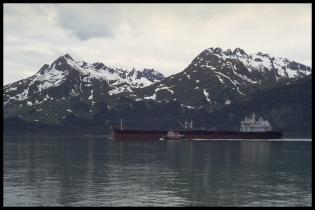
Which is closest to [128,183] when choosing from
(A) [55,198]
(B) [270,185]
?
(A) [55,198]

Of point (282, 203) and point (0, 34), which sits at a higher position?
point (0, 34)

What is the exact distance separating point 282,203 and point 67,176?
36194 mm

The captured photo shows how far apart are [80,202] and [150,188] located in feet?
39.6

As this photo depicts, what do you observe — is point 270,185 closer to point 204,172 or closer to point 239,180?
point 239,180

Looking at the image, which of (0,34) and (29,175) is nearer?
(0,34)

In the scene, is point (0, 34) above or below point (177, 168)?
above

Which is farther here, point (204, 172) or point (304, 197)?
point (204, 172)

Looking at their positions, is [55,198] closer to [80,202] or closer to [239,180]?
[80,202]

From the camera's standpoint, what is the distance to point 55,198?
160 feet

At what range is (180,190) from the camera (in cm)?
5444

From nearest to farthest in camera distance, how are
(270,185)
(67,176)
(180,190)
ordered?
(180,190) < (270,185) < (67,176)

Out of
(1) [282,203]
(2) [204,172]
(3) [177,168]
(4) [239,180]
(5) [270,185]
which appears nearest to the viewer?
(1) [282,203]

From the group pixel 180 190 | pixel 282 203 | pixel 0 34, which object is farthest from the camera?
pixel 180 190

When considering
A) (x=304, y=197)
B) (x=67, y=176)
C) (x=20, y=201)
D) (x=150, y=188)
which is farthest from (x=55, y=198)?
(x=304, y=197)
